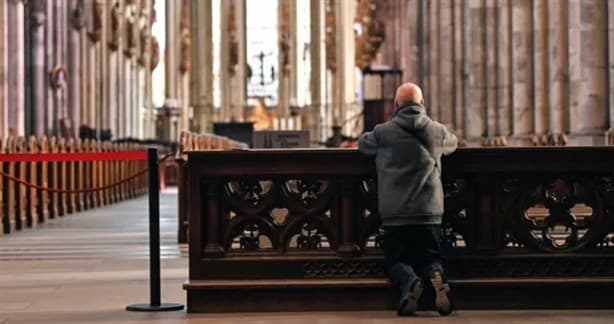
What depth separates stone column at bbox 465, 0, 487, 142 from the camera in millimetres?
30266

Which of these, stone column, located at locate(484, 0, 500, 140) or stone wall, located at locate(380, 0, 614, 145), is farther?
stone column, located at locate(484, 0, 500, 140)

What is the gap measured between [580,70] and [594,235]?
11.0m

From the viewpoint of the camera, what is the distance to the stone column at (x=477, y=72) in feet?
99.3

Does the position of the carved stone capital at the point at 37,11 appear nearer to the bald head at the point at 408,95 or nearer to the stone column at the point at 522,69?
the stone column at the point at 522,69

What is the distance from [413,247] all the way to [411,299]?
42 centimetres

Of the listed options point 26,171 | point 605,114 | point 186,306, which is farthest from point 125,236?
point 186,306

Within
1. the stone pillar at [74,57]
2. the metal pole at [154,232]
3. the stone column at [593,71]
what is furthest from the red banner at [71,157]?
the stone pillar at [74,57]

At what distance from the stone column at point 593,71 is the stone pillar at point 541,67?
13.5 ft

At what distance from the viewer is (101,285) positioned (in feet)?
37.7

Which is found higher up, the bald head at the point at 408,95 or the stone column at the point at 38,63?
the stone column at the point at 38,63

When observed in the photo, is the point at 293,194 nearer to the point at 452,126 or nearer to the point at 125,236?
the point at 125,236

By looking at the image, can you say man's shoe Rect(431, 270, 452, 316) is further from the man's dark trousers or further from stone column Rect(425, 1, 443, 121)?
stone column Rect(425, 1, 443, 121)

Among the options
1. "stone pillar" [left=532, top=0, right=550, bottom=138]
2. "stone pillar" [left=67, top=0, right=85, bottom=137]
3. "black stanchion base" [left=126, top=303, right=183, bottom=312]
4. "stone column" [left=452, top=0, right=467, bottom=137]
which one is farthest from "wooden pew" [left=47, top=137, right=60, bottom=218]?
"stone pillar" [left=67, top=0, right=85, bottom=137]

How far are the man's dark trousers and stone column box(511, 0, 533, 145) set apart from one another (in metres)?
16.1
